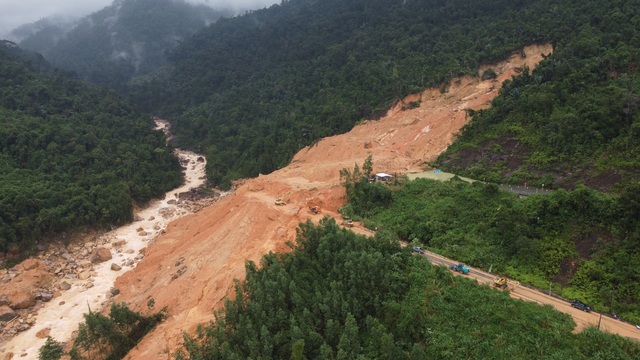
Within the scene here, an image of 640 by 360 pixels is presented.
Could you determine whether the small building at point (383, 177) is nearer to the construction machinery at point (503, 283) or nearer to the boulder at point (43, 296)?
the construction machinery at point (503, 283)

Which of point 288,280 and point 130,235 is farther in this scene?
point 130,235

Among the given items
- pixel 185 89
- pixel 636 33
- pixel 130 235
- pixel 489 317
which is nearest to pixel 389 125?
pixel 636 33

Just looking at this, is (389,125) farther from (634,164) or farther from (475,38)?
(634,164)

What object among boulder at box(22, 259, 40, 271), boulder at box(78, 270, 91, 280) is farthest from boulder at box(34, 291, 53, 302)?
boulder at box(22, 259, 40, 271)

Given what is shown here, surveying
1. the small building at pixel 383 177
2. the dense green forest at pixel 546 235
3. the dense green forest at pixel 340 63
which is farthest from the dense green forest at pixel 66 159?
the dense green forest at pixel 546 235

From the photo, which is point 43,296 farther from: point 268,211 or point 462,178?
point 462,178

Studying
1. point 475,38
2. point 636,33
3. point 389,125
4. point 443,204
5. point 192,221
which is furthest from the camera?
point 475,38

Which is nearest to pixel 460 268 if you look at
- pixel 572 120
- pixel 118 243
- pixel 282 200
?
pixel 282 200

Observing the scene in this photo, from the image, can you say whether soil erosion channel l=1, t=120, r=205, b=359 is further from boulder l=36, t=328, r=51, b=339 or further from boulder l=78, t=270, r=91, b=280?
boulder l=78, t=270, r=91, b=280
